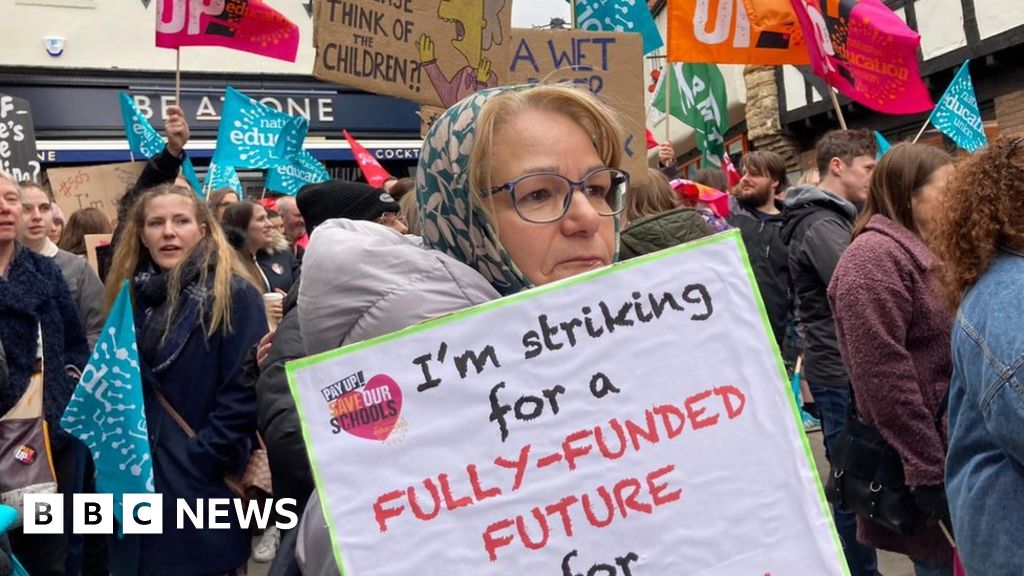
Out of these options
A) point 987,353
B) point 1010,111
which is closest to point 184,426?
point 987,353

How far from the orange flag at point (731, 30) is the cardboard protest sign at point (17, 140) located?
480 centimetres

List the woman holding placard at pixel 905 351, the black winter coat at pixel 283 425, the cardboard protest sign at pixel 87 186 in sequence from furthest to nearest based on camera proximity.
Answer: the cardboard protest sign at pixel 87 186 → the woman holding placard at pixel 905 351 → the black winter coat at pixel 283 425

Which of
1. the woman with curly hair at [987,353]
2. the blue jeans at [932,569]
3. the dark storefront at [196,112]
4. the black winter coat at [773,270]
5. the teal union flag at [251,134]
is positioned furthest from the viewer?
the dark storefront at [196,112]

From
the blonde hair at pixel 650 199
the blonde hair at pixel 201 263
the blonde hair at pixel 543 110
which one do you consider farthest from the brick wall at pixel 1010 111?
the blonde hair at pixel 543 110

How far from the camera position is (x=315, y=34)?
377 centimetres

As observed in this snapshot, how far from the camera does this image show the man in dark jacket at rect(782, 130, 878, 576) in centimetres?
389

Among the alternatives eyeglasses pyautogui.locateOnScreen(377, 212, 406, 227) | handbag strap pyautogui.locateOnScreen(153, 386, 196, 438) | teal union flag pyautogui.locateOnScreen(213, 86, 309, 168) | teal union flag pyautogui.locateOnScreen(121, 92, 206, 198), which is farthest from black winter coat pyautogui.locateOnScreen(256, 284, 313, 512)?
teal union flag pyautogui.locateOnScreen(213, 86, 309, 168)

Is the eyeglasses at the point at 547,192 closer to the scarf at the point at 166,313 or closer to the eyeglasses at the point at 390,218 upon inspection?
the scarf at the point at 166,313

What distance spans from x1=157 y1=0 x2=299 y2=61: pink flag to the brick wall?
8.51 meters

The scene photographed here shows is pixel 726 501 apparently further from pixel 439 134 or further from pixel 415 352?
pixel 439 134

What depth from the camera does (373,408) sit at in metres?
1.23

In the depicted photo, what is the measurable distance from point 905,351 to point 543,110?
67.4 inches

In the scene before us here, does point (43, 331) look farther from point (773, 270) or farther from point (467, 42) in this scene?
point (773, 270)

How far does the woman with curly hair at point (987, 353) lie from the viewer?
5.94 ft
